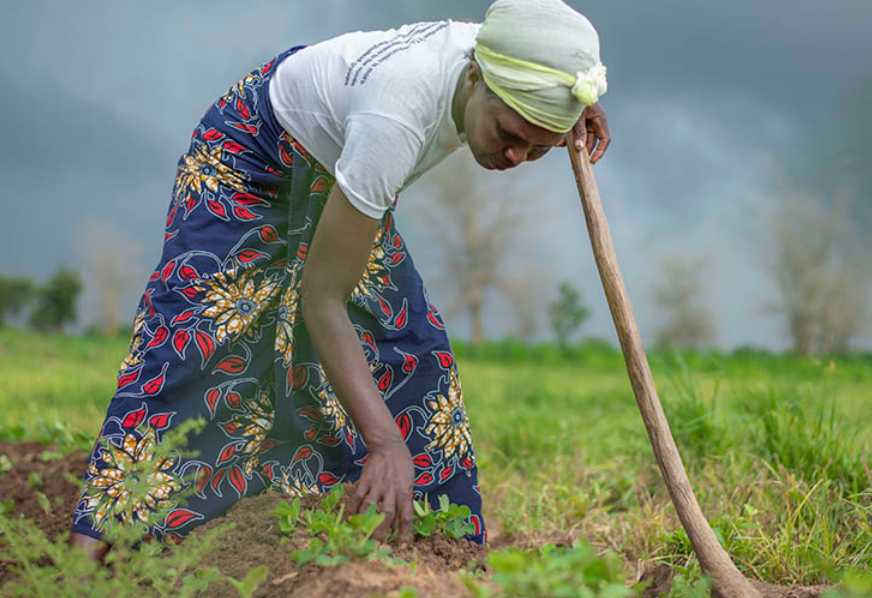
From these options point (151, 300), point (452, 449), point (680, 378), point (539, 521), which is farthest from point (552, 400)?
point (151, 300)

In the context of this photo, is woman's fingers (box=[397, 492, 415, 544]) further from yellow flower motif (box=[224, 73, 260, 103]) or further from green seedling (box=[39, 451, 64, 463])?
green seedling (box=[39, 451, 64, 463])

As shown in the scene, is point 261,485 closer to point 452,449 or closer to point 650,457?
point 452,449

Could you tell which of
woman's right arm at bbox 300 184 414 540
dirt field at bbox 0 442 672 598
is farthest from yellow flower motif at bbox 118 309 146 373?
woman's right arm at bbox 300 184 414 540

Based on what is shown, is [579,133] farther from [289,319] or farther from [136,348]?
[136,348]

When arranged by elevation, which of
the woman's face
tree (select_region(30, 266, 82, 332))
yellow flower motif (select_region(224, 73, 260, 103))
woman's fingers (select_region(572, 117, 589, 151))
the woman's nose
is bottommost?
tree (select_region(30, 266, 82, 332))

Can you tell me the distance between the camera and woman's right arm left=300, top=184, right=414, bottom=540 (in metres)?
1.96

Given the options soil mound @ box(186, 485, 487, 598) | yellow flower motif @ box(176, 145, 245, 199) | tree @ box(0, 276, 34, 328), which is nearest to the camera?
soil mound @ box(186, 485, 487, 598)

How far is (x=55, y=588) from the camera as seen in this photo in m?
1.72

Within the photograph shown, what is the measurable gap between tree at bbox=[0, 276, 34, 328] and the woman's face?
1676 cm

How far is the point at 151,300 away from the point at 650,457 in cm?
242

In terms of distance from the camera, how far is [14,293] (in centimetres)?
1678

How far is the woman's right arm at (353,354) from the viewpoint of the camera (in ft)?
6.41

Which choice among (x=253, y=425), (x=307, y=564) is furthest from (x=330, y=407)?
(x=307, y=564)

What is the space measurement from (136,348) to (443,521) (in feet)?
3.57
